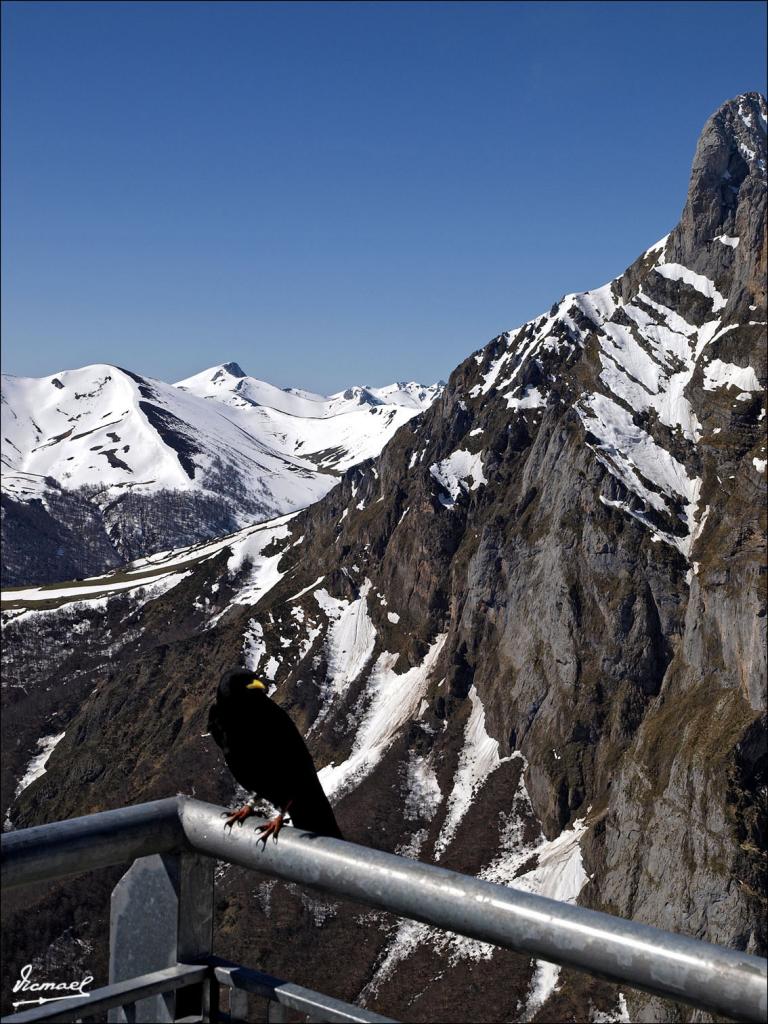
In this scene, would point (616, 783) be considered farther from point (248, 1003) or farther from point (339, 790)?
point (248, 1003)

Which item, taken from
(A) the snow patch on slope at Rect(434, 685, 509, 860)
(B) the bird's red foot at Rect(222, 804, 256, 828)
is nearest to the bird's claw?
(B) the bird's red foot at Rect(222, 804, 256, 828)

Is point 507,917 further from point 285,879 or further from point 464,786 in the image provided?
point 464,786

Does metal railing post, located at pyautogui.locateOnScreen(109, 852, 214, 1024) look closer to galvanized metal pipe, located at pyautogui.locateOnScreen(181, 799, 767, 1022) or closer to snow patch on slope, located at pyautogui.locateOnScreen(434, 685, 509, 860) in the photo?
galvanized metal pipe, located at pyautogui.locateOnScreen(181, 799, 767, 1022)

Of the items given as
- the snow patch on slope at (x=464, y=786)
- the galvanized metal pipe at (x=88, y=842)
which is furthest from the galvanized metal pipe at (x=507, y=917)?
the snow patch on slope at (x=464, y=786)

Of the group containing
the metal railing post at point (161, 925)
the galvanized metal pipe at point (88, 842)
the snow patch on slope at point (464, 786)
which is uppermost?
the galvanized metal pipe at point (88, 842)

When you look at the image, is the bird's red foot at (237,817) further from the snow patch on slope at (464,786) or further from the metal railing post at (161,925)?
the snow patch on slope at (464,786)

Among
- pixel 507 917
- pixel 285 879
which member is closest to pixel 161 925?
pixel 285 879
